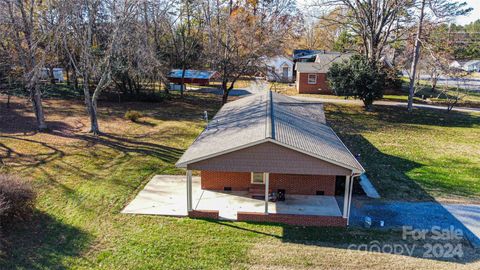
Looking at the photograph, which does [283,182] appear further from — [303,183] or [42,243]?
[42,243]

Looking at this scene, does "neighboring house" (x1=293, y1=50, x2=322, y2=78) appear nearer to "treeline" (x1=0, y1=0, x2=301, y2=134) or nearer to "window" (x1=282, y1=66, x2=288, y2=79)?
"window" (x1=282, y1=66, x2=288, y2=79)

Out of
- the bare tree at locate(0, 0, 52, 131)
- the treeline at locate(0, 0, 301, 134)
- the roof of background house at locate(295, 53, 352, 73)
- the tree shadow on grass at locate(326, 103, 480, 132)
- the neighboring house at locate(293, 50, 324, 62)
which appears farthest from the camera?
the neighboring house at locate(293, 50, 324, 62)

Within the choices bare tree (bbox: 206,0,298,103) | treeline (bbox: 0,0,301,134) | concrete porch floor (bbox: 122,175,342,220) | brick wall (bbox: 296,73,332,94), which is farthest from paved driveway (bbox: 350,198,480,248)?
brick wall (bbox: 296,73,332,94)

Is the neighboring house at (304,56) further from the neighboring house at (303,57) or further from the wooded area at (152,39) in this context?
the wooded area at (152,39)

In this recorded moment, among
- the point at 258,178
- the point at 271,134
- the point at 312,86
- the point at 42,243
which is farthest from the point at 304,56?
the point at 42,243

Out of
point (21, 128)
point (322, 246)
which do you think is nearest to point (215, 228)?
point (322, 246)

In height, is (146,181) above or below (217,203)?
above
